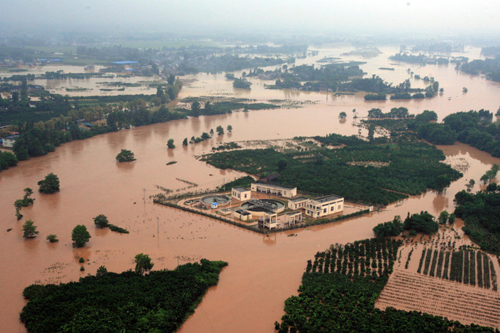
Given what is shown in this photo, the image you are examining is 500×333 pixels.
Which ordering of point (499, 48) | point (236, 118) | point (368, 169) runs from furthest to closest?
point (499, 48) → point (236, 118) → point (368, 169)

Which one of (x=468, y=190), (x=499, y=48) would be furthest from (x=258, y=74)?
(x=499, y=48)

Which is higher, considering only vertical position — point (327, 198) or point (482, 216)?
point (327, 198)

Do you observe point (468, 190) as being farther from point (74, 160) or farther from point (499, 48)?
point (499, 48)

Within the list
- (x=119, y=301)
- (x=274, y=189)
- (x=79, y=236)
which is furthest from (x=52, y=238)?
(x=274, y=189)

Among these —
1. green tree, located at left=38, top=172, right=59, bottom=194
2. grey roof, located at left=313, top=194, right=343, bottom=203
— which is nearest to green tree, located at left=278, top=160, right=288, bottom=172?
grey roof, located at left=313, top=194, right=343, bottom=203

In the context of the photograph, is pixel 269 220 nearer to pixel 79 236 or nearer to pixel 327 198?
pixel 327 198

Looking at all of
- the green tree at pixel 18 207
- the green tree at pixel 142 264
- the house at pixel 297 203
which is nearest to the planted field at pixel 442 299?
the house at pixel 297 203
